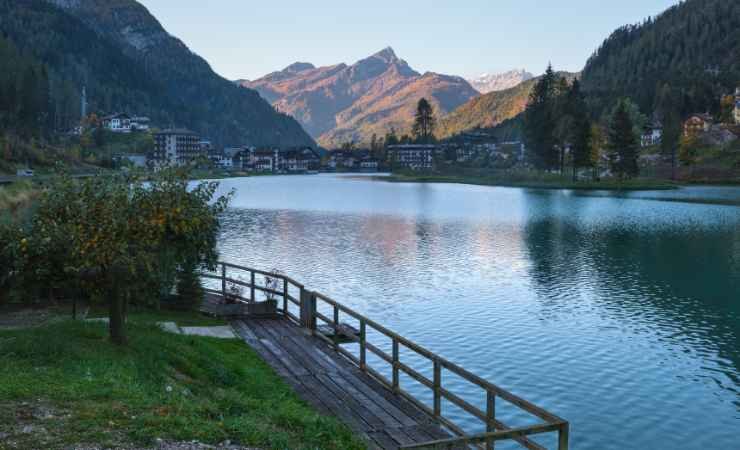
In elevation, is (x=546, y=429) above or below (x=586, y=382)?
above

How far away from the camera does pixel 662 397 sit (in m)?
25.5

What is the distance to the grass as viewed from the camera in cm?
1338

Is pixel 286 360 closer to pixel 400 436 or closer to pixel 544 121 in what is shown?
pixel 400 436

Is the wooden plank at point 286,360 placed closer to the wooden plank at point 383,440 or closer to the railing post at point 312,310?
the railing post at point 312,310

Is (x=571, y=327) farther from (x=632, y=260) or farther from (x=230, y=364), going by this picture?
(x=632, y=260)

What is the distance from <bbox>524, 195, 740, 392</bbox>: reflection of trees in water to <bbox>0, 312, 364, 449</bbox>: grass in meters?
20.3

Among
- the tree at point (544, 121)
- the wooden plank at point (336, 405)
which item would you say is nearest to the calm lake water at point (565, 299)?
the wooden plank at point (336, 405)

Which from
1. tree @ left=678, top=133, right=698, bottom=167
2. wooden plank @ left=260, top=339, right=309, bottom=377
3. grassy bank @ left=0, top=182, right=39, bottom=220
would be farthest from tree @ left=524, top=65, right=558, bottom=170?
wooden plank @ left=260, top=339, right=309, bottom=377

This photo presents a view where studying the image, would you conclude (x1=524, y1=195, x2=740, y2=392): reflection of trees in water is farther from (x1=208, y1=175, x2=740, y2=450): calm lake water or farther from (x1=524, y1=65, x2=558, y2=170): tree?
(x1=524, y1=65, x2=558, y2=170): tree

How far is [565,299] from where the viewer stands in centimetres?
4300

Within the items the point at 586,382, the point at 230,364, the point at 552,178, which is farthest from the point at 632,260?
the point at 552,178

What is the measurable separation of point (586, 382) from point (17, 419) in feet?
69.4

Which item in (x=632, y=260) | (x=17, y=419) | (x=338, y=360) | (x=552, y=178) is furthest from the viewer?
(x=552, y=178)

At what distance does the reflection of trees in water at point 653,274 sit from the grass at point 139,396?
66.7 ft
